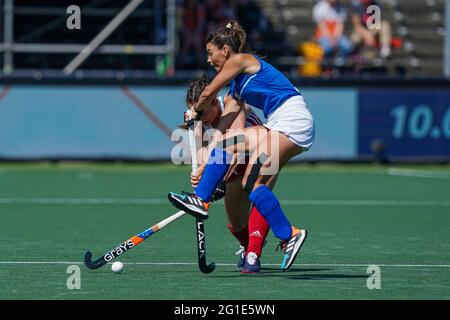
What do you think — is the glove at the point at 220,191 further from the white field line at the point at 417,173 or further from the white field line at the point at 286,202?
the white field line at the point at 417,173

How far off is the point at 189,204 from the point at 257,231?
71cm

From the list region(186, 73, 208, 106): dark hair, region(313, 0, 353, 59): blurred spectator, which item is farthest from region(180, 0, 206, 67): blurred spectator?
region(186, 73, 208, 106): dark hair

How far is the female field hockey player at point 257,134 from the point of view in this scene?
27.0 ft

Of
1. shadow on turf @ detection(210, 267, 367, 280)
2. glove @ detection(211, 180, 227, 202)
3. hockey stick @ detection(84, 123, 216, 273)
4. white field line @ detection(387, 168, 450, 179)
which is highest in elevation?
glove @ detection(211, 180, 227, 202)

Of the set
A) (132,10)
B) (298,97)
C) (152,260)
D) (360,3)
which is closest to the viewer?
(298,97)

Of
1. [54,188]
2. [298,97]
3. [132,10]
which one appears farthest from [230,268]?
[132,10]

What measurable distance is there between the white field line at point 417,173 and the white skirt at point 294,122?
33.6ft

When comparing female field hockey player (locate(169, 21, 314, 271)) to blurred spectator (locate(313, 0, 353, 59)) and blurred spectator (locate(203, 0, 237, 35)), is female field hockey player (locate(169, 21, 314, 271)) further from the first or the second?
blurred spectator (locate(313, 0, 353, 59))

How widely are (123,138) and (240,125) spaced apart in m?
11.1

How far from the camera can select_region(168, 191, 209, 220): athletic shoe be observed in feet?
26.6

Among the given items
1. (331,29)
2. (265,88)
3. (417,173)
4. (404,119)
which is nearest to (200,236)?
(265,88)

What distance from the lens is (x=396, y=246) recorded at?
10359mm

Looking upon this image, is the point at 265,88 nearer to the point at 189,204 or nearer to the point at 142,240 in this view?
the point at 189,204
